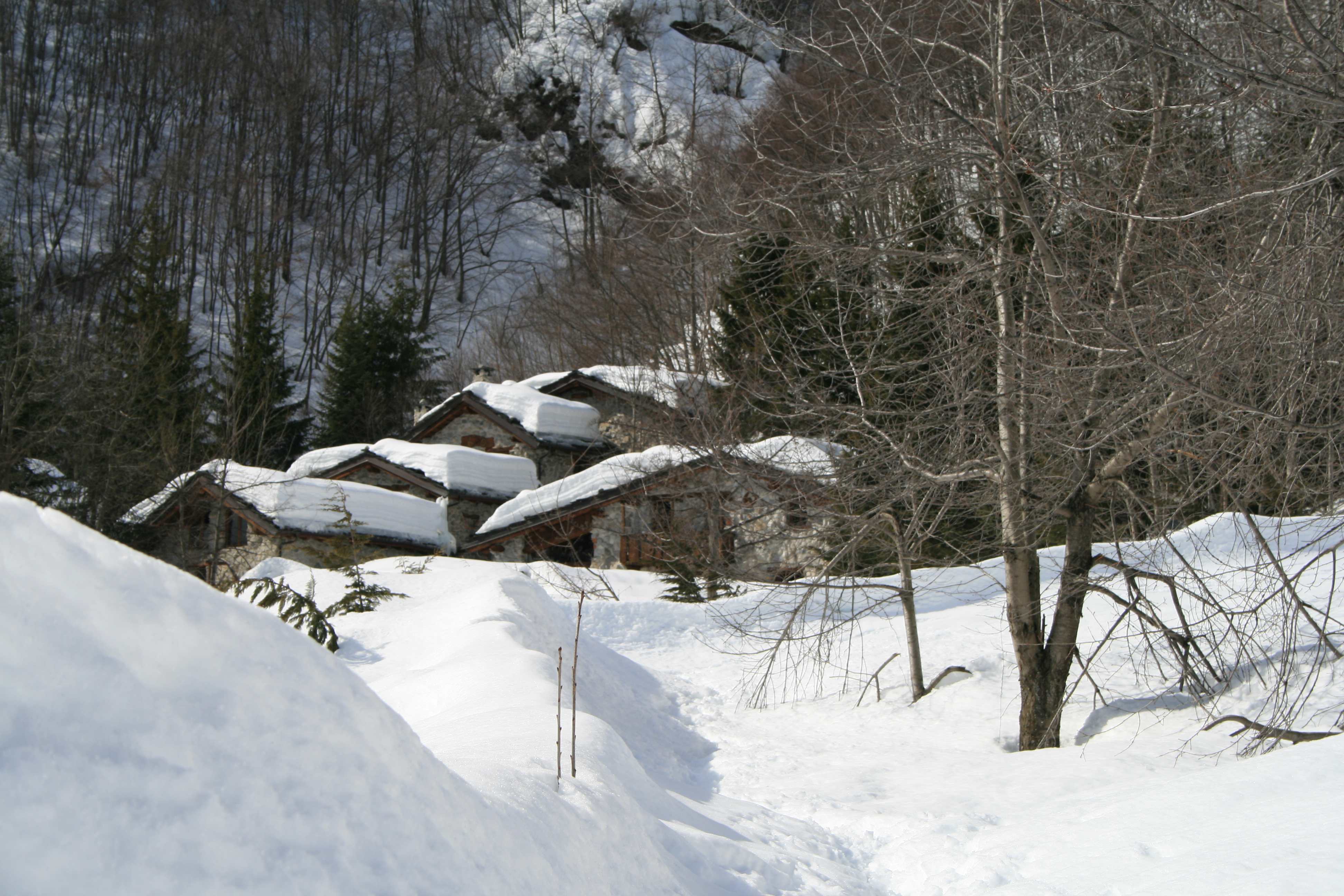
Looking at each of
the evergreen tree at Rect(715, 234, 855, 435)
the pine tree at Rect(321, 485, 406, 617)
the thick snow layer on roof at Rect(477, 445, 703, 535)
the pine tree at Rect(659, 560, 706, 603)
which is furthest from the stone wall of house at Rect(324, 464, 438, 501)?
the pine tree at Rect(321, 485, 406, 617)

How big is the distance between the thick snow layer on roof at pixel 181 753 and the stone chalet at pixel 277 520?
18598mm

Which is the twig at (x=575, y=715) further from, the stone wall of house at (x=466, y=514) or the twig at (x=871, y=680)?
the stone wall of house at (x=466, y=514)

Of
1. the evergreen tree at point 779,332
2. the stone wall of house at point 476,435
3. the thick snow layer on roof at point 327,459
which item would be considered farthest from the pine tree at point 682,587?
the thick snow layer on roof at point 327,459

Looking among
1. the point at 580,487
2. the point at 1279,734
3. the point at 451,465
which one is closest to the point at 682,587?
the point at 580,487

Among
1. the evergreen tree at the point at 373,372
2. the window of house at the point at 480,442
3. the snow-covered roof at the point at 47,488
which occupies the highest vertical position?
the evergreen tree at the point at 373,372

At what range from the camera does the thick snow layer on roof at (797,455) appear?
8320 millimetres

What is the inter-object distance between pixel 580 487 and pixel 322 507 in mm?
5635

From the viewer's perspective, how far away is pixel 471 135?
4800cm

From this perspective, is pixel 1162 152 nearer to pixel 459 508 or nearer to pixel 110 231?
pixel 459 508

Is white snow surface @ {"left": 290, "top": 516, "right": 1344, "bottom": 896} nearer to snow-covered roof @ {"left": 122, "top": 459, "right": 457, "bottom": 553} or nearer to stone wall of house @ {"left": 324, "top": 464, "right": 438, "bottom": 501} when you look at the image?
snow-covered roof @ {"left": 122, "top": 459, "right": 457, "bottom": 553}

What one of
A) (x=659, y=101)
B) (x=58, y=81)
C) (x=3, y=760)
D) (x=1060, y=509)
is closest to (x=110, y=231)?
(x=58, y=81)

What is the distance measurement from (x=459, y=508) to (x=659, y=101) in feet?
65.1

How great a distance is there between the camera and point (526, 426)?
27.1 metres

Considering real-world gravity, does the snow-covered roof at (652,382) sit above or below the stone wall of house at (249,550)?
above
